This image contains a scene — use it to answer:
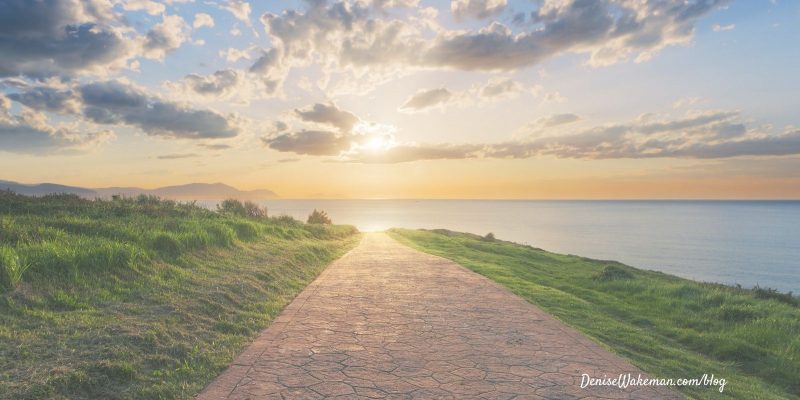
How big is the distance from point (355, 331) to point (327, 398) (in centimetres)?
302

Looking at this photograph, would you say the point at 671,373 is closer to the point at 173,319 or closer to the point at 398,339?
the point at 398,339

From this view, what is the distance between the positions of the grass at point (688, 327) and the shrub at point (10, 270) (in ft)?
36.2

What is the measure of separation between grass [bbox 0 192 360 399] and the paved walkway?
636mm

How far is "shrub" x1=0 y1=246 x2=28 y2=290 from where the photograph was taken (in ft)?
26.0

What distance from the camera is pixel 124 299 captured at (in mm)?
8680

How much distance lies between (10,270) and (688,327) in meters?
15.9

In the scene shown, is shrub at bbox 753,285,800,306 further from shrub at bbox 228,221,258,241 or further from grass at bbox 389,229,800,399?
shrub at bbox 228,221,258,241

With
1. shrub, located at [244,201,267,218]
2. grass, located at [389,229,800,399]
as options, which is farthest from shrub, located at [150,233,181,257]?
shrub, located at [244,201,267,218]

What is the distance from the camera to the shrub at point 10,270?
26.0 feet

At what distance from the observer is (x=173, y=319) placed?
7.97 metres

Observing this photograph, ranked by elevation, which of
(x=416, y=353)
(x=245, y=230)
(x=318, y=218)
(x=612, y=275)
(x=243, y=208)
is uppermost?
(x=243, y=208)

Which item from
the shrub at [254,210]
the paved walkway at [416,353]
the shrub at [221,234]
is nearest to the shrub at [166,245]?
the shrub at [221,234]

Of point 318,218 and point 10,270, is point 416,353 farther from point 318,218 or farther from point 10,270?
point 318,218

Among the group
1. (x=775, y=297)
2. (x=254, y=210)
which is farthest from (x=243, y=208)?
(x=775, y=297)
